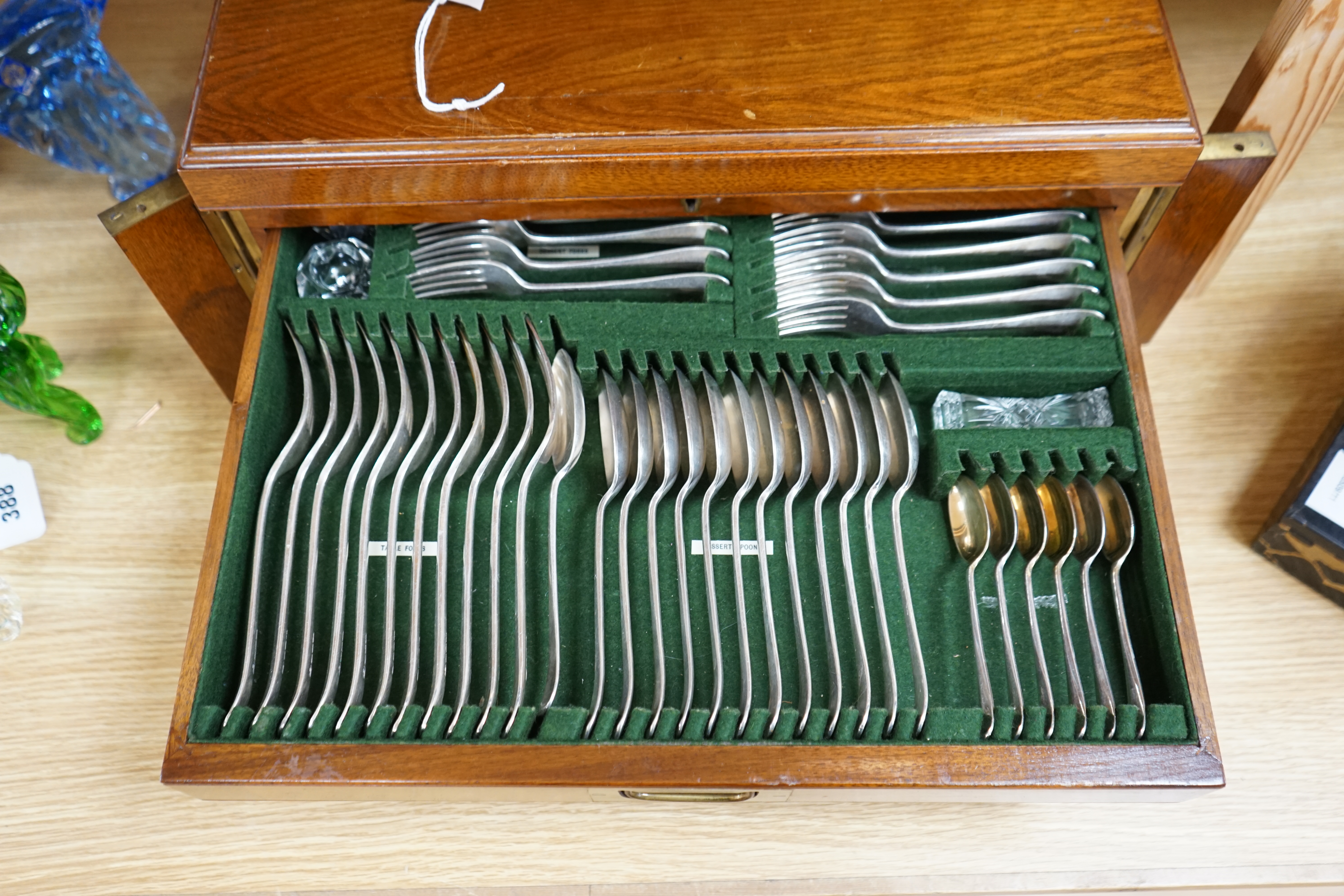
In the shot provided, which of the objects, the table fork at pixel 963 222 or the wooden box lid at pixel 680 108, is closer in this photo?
the wooden box lid at pixel 680 108

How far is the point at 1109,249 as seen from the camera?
3.13 ft

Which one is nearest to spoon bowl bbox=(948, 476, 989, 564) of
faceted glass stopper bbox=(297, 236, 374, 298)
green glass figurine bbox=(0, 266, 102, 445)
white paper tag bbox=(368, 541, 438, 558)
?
white paper tag bbox=(368, 541, 438, 558)

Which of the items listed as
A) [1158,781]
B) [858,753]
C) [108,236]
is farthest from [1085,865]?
[108,236]

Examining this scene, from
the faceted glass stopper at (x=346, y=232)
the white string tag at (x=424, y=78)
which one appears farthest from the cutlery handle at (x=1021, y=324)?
the faceted glass stopper at (x=346, y=232)

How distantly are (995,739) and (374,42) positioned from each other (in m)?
0.79

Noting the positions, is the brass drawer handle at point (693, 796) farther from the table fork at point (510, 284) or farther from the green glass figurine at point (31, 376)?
the green glass figurine at point (31, 376)

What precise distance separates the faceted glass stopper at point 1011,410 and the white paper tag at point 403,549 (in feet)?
1.56

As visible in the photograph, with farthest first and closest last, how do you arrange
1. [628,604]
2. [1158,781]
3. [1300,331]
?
[1300,331], [628,604], [1158,781]

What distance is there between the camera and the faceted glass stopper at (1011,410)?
0.94 metres

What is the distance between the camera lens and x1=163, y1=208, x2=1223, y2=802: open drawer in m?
0.74

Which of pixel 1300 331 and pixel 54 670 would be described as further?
pixel 1300 331

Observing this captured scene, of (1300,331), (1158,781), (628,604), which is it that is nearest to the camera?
(1158,781)

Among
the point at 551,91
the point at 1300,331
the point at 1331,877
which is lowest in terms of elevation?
the point at 1331,877

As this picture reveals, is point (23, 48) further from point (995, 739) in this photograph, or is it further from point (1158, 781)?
point (1158, 781)
